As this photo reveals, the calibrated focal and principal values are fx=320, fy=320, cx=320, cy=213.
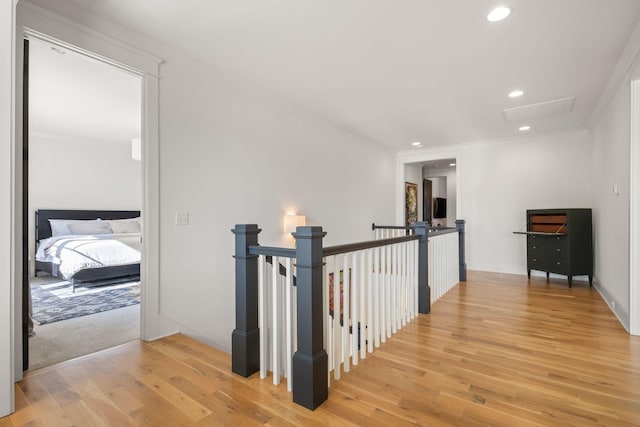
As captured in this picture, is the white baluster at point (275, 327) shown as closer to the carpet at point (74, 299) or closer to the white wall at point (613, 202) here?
the carpet at point (74, 299)

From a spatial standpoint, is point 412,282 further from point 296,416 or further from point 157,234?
point 157,234

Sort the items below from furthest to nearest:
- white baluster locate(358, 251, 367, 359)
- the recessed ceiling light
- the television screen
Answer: the television screen → white baluster locate(358, 251, 367, 359) → the recessed ceiling light

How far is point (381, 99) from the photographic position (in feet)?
12.8

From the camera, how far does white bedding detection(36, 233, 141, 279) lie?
4.57 metres

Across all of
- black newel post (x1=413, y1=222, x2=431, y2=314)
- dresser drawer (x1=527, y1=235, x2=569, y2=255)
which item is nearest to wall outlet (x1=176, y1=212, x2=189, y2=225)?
black newel post (x1=413, y1=222, x2=431, y2=314)

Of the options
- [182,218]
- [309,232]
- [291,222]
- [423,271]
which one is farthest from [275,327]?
[291,222]

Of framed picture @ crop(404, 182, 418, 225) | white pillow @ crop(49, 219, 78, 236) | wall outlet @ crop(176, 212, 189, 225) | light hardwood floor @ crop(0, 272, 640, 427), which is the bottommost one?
light hardwood floor @ crop(0, 272, 640, 427)

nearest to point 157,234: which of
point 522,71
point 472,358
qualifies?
point 472,358

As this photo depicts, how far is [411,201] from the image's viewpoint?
738 centimetres

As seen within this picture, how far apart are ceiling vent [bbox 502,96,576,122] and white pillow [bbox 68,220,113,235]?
7.14 m

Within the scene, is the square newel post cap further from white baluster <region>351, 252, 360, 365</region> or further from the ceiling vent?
the ceiling vent

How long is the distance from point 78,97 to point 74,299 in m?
2.59

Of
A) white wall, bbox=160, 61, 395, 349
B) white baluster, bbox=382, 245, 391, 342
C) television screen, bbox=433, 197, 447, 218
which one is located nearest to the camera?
white baluster, bbox=382, 245, 391, 342

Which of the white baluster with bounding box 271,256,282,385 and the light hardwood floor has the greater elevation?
the white baluster with bounding box 271,256,282,385
